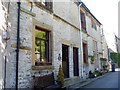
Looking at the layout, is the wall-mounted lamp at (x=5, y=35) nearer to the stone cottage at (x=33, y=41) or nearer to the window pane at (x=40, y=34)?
the stone cottage at (x=33, y=41)

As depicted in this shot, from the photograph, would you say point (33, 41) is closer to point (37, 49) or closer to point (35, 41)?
point (35, 41)

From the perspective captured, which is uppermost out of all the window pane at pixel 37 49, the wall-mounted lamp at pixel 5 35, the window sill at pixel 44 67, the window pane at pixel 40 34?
the window pane at pixel 40 34

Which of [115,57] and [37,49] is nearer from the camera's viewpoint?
[37,49]

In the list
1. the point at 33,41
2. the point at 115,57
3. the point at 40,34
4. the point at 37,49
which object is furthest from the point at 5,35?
the point at 115,57

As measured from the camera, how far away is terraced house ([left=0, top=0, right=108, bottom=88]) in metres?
8.06

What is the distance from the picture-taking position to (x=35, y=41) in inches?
412

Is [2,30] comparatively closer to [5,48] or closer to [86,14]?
[5,48]

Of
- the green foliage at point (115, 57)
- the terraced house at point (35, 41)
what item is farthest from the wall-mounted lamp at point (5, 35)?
the green foliage at point (115, 57)

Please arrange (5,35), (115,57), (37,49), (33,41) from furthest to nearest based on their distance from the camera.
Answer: (115,57) → (37,49) → (33,41) → (5,35)

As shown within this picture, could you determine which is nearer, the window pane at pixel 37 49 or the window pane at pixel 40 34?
the window pane at pixel 37 49

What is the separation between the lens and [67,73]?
14.6 m

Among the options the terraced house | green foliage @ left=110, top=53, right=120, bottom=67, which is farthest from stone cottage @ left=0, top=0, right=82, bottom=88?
green foliage @ left=110, top=53, right=120, bottom=67

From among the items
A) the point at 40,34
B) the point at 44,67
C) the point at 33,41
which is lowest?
the point at 44,67

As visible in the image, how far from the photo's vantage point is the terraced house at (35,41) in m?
8.06
